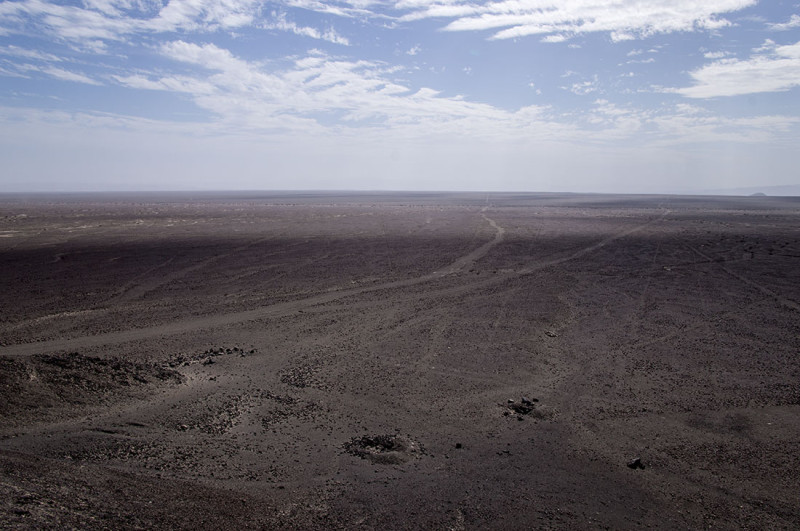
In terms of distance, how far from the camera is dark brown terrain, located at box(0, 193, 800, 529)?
6.77 m

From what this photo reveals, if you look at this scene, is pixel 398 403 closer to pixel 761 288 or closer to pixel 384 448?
pixel 384 448

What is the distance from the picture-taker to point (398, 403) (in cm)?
1019

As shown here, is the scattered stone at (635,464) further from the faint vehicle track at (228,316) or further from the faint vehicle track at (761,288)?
the faint vehicle track at (761,288)

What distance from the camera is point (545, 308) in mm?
18203

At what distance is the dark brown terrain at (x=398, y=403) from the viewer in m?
6.77

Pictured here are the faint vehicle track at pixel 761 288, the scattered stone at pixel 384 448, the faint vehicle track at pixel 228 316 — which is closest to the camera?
the scattered stone at pixel 384 448

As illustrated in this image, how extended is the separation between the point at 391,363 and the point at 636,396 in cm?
538

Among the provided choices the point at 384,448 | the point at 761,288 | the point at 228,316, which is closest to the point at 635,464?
the point at 384,448

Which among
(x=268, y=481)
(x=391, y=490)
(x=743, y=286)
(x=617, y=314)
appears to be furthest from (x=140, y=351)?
(x=743, y=286)

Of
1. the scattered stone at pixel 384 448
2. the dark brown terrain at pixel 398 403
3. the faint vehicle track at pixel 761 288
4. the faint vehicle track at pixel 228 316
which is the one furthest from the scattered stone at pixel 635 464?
the faint vehicle track at pixel 761 288

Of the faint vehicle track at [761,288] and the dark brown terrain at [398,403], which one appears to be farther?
the faint vehicle track at [761,288]

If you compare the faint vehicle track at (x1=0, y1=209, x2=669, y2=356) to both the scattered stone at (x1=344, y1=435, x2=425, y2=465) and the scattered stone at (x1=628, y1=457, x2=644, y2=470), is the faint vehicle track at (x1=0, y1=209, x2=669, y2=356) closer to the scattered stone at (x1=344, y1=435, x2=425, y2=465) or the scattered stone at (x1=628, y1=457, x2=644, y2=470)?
the scattered stone at (x1=344, y1=435, x2=425, y2=465)

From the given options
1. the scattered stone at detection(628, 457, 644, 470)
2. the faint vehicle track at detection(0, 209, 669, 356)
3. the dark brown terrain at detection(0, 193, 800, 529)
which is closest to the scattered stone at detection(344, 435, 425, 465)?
the dark brown terrain at detection(0, 193, 800, 529)

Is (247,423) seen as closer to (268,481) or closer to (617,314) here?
(268,481)
